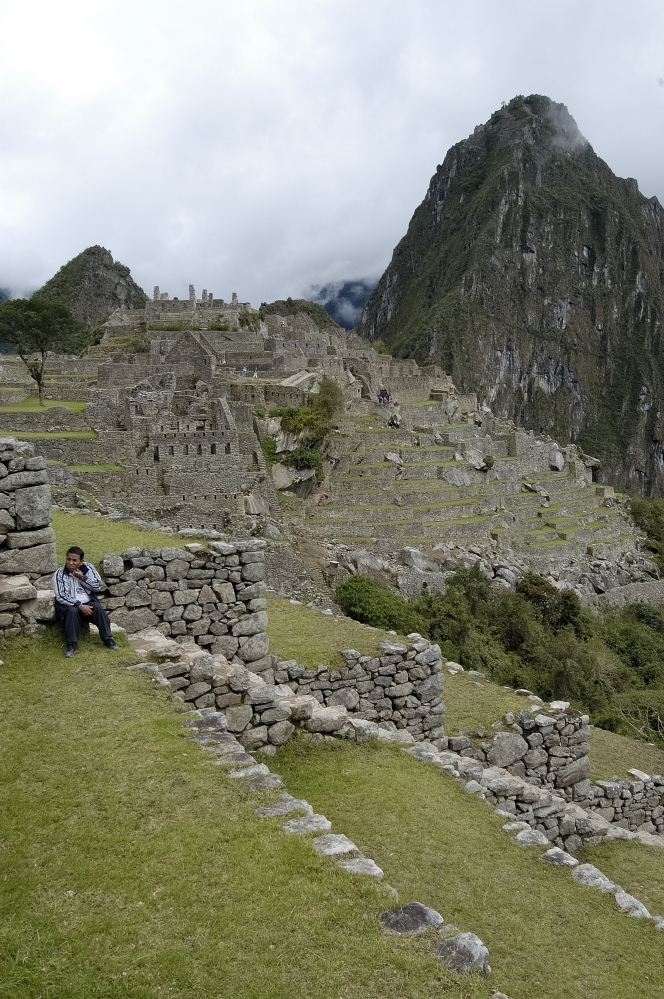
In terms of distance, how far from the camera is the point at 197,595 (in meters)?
7.43

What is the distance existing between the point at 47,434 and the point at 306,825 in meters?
20.6

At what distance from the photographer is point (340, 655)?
8.41 meters

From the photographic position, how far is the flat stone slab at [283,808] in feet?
15.0

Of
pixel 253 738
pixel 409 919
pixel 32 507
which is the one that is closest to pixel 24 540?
pixel 32 507

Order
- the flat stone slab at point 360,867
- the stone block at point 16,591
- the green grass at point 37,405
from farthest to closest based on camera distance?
the green grass at point 37,405 < the stone block at point 16,591 < the flat stone slab at point 360,867

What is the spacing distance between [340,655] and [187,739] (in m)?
3.36

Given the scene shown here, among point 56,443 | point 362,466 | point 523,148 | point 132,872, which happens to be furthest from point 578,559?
point 523,148

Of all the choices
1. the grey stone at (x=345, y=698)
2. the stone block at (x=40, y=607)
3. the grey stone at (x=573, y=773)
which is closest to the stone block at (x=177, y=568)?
the stone block at (x=40, y=607)

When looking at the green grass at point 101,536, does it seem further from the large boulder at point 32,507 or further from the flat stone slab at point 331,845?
the flat stone slab at point 331,845

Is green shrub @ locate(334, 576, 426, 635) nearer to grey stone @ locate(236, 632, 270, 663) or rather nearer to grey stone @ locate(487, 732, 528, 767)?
grey stone @ locate(487, 732, 528, 767)

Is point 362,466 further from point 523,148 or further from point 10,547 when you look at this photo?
point 523,148

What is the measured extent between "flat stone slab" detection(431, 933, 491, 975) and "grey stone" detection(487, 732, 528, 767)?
211 inches

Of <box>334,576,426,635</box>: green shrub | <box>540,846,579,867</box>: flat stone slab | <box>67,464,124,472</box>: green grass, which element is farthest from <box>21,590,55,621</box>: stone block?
<box>67,464,124,472</box>: green grass

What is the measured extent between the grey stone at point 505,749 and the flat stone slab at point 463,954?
17.6 ft
